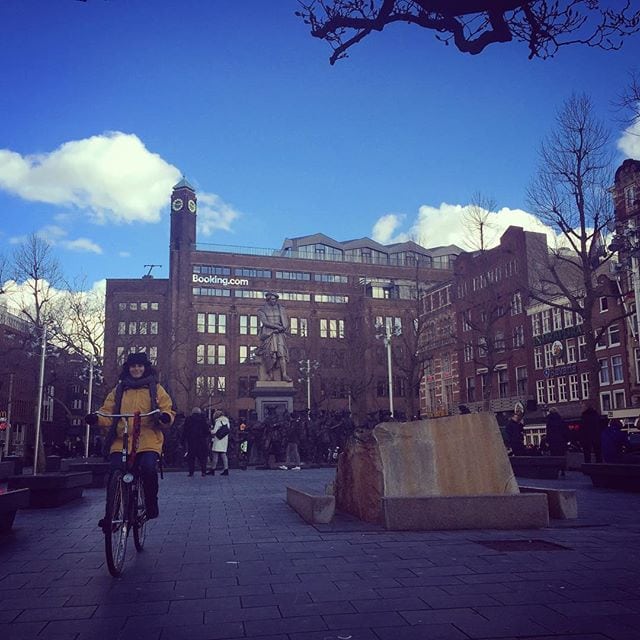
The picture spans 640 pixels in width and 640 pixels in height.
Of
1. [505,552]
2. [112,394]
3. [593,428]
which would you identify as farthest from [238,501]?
[593,428]

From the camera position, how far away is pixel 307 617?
13.4 feet

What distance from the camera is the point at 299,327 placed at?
79.5 metres

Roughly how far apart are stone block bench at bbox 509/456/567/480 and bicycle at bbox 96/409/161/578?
1264 cm

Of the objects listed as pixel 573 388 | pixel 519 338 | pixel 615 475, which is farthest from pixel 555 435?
pixel 519 338

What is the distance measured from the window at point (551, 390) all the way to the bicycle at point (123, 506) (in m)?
47.8

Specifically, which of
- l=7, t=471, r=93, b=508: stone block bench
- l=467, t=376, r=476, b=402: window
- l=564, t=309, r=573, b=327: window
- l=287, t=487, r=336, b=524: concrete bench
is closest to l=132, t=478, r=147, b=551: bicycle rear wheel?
l=287, t=487, r=336, b=524: concrete bench

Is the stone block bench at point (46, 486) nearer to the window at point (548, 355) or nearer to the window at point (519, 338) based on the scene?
Answer: the window at point (548, 355)

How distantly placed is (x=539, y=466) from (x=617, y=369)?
29.2 metres

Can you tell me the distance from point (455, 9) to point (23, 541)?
22.8 feet

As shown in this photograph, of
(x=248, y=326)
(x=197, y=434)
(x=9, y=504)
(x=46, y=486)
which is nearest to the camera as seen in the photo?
(x=9, y=504)

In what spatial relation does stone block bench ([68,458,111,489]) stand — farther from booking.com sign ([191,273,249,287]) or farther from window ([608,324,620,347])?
booking.com sign ([191,273,249,287])

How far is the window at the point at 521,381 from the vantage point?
54031 mm

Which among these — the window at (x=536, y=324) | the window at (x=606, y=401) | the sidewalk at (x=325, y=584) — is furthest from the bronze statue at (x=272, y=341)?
the window at (x=536, y=324)

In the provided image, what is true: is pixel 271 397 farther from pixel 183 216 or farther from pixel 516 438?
pixel 183 216
